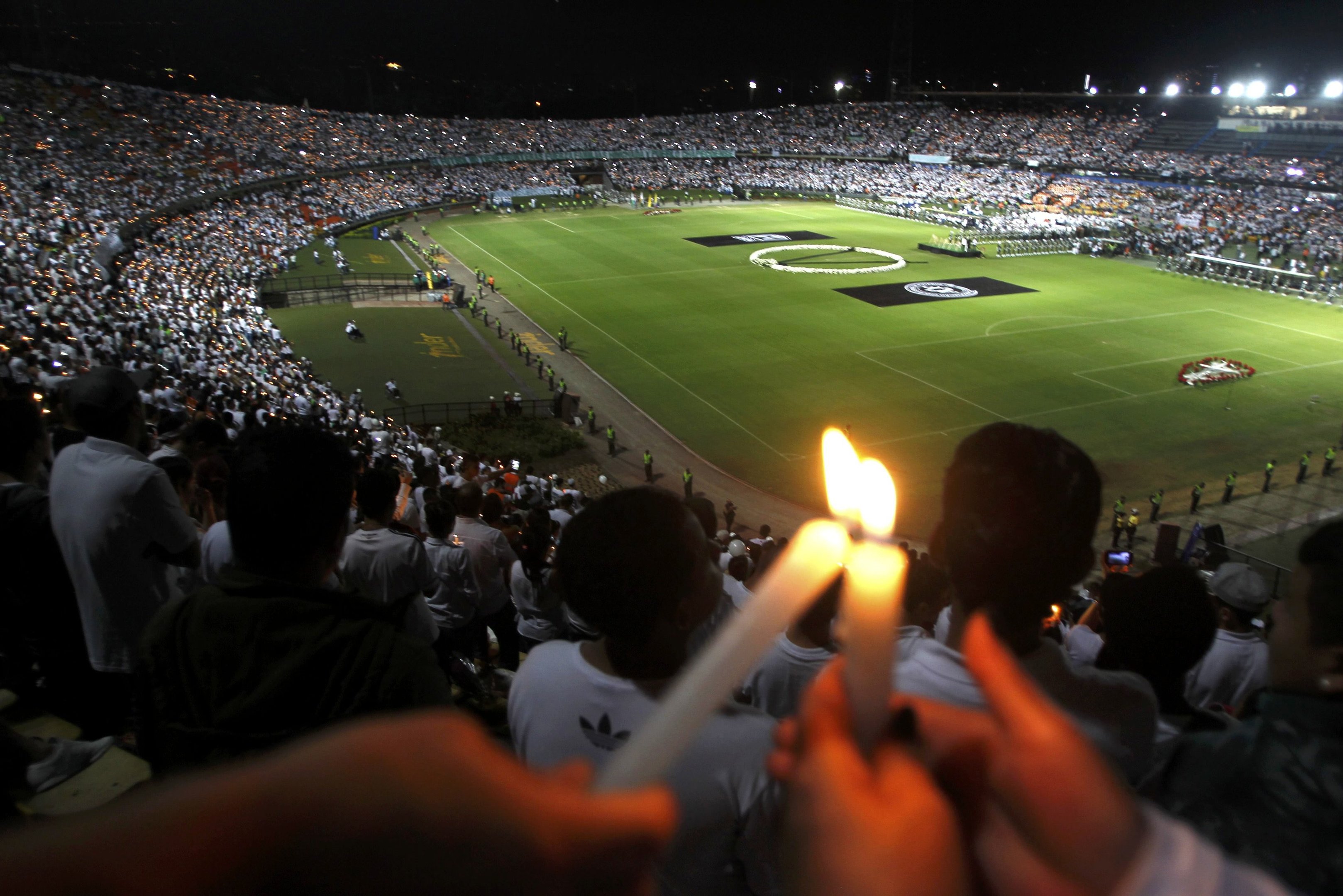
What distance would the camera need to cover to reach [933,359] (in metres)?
36.8

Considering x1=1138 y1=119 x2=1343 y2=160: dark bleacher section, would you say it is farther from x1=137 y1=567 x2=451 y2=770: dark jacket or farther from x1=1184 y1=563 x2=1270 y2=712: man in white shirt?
x1=137 y1=567 x2=451 y2=770: dark jacket

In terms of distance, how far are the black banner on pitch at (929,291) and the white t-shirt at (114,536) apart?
43.8 metres

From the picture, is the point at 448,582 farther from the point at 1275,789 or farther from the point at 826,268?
the point at 826,268

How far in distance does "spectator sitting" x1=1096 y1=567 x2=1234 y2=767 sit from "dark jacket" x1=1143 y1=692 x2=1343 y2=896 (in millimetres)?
2280

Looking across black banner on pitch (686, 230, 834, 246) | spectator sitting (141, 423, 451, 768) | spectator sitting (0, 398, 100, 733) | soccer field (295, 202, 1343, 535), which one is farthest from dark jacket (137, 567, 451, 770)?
black banner on pitch (686, 230, 834, 246)

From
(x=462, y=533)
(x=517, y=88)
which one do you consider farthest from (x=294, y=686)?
(x=517, y=88)

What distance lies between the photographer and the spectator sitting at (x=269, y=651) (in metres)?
2.87

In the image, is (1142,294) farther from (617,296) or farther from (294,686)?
(294,686)

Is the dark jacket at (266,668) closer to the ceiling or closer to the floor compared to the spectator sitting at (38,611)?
closer to the ceiling

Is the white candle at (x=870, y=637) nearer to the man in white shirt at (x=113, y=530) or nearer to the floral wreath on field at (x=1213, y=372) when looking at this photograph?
the man in white shirt at (x=113, y=530)

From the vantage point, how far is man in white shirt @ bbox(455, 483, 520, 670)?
782cm

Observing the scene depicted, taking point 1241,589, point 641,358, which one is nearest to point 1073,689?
point 1241,589

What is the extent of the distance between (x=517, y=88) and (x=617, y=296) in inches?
4070

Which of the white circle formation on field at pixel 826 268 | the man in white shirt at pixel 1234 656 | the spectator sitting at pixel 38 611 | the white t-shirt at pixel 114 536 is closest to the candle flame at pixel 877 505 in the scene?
the white t-shirt at pixel 114 536
